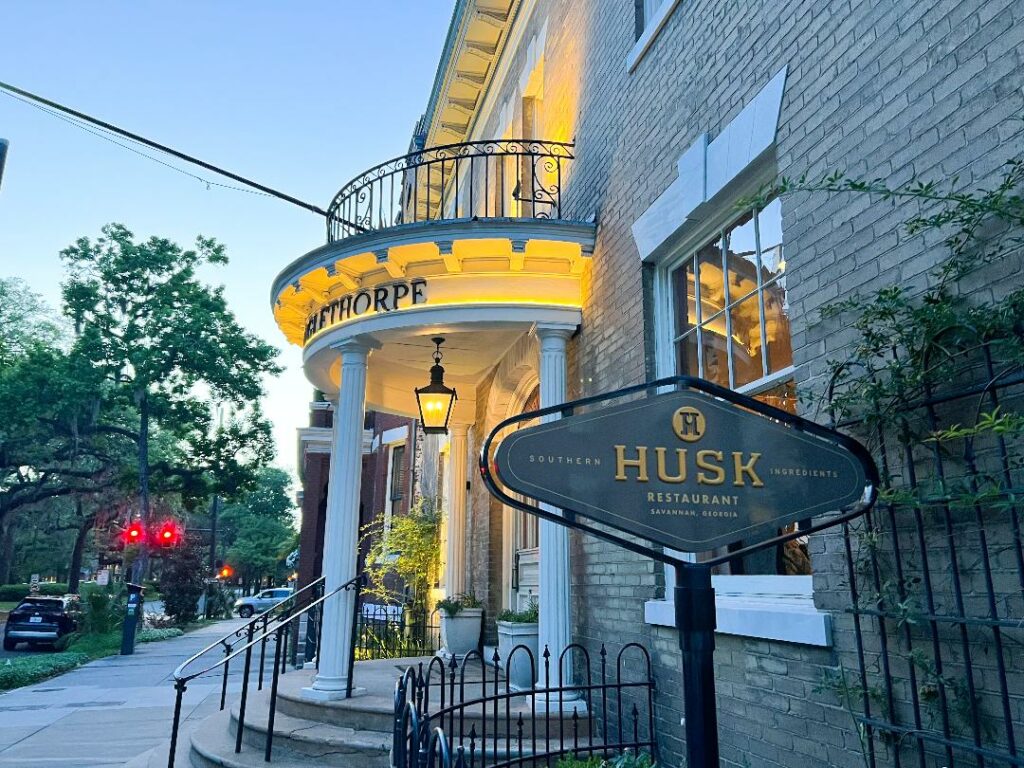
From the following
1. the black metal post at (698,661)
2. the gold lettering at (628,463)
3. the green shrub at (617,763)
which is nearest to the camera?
the black metal post at (698,661)

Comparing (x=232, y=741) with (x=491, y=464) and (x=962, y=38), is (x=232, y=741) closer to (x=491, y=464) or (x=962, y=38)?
(x=491, y=464)

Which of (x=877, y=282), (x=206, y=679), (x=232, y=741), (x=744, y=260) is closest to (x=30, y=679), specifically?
(x=206, y=679)

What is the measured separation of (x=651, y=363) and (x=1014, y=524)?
317 cm

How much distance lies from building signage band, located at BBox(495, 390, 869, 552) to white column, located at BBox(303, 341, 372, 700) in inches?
205

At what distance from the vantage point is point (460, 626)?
903 centimetres

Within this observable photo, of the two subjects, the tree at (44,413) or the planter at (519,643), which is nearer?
the planter at (519,643)

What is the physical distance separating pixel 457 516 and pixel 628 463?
893 cm

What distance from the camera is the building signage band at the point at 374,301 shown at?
23.4 ft

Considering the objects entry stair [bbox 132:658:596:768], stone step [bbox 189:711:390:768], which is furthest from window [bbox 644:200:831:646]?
stone step [bbox 189:711:390:768]

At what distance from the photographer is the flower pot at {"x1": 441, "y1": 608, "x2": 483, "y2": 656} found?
8.98 metres

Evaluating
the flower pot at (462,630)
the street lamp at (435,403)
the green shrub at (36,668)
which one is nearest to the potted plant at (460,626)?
the flower pot at (462,630)

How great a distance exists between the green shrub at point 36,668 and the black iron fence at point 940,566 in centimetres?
1409

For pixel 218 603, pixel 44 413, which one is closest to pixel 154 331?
pixel 44 413

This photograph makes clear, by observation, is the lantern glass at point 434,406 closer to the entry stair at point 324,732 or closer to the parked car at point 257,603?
the entry stair at point 324,732
